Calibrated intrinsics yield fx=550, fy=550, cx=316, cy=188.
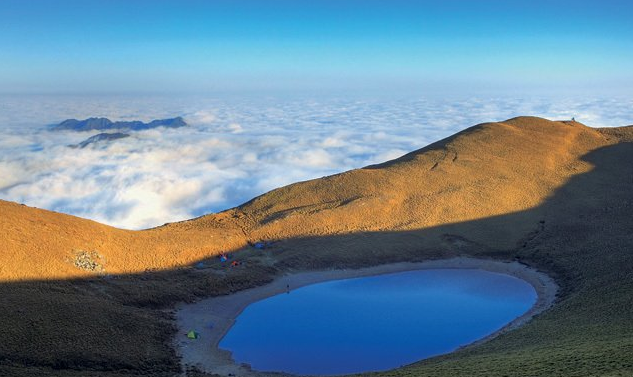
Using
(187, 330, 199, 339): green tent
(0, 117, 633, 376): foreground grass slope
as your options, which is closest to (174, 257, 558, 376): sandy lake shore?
(187, 330, 199, 339): green tent

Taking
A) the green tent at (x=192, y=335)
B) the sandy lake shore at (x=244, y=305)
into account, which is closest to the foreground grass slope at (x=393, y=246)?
the sandy lake shore at (x=244, y=305)

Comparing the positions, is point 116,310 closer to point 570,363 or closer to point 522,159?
point 570,363

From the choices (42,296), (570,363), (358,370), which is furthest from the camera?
(42,296)

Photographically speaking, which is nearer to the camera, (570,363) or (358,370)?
(570,363)

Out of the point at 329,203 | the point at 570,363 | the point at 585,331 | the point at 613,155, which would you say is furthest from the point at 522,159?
the point at 570,363

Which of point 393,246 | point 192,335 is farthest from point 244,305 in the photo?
point 393,246

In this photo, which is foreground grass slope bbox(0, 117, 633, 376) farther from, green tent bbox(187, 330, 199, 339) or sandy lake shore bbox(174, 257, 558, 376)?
green tent bbox(187, 330, 199, 339)

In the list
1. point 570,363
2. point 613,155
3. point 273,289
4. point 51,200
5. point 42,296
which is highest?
point 613,155

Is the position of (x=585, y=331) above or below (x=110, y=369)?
above

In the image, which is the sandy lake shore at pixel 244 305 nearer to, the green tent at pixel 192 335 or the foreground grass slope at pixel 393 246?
the green tent at pixel 192 335
